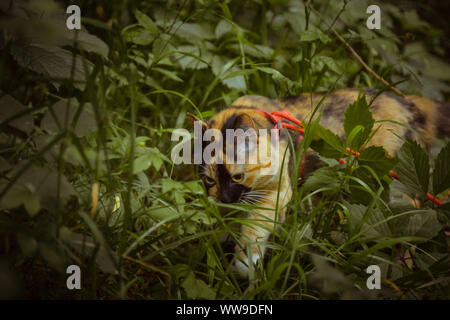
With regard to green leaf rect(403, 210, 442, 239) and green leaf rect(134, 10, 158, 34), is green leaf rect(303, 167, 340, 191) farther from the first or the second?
green leaf rect(134, 10, 158, 34)

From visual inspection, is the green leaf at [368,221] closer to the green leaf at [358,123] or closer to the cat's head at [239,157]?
the green leaf at [358,123]

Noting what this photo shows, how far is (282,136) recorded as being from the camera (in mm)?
1658

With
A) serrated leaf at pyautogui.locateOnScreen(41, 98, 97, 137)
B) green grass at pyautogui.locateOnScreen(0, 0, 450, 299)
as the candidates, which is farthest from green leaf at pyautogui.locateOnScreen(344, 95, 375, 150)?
serrated leaf at pyautogui.locateOnScreen(41, 98, 97, 137)

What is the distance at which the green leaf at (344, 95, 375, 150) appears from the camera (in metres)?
1.23

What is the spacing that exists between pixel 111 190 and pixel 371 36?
151 cm

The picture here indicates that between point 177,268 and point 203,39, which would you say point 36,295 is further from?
point 203,39

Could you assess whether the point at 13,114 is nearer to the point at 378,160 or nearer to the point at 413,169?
the point at 378,160

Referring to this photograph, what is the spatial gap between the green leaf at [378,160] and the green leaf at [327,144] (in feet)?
0.27

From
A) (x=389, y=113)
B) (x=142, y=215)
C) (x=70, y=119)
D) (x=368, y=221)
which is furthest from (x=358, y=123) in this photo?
(x=70, y=119)

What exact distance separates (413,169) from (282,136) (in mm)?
590

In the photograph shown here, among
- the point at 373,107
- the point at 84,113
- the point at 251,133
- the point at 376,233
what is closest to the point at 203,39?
the point at 251,133

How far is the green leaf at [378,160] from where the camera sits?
1.21 m

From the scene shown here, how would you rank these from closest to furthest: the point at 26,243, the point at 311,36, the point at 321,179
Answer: the point at 26,243 < the point at 321,179 < the point at 311,36

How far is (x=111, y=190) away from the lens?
125 centimetres
